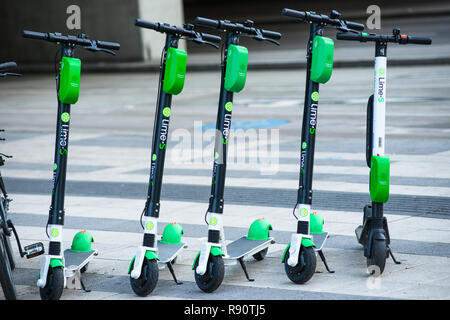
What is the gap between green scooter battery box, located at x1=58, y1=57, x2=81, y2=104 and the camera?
238 inches

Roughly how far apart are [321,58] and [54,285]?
2.51 metres

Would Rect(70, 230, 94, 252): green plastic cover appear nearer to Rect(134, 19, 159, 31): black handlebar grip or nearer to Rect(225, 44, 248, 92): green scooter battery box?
Rect(225, 44, 248, 92): green scooter battery box

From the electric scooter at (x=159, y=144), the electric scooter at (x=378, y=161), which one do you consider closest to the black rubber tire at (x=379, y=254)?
the electric scooter at (x=378, y=161)

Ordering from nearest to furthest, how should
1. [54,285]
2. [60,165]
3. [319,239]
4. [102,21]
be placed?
[54,285] < [60,165] < [319,239] < [102,21]

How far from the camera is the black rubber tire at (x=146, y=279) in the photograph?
607 centimetres

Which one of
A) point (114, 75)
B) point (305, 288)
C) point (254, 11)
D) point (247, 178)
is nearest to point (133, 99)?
point (114, 75)

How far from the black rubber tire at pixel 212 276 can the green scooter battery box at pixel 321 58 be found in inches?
59.5

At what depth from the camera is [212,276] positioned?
20.0 feet

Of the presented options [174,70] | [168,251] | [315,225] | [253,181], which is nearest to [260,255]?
[315,225]

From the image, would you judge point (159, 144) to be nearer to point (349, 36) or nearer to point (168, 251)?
point (168, 251)

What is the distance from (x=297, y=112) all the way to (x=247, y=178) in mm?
5747

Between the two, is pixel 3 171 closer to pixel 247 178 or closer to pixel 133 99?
pixel 247 178

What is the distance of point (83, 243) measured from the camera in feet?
22.3

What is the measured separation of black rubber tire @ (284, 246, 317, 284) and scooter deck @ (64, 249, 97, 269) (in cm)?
153
